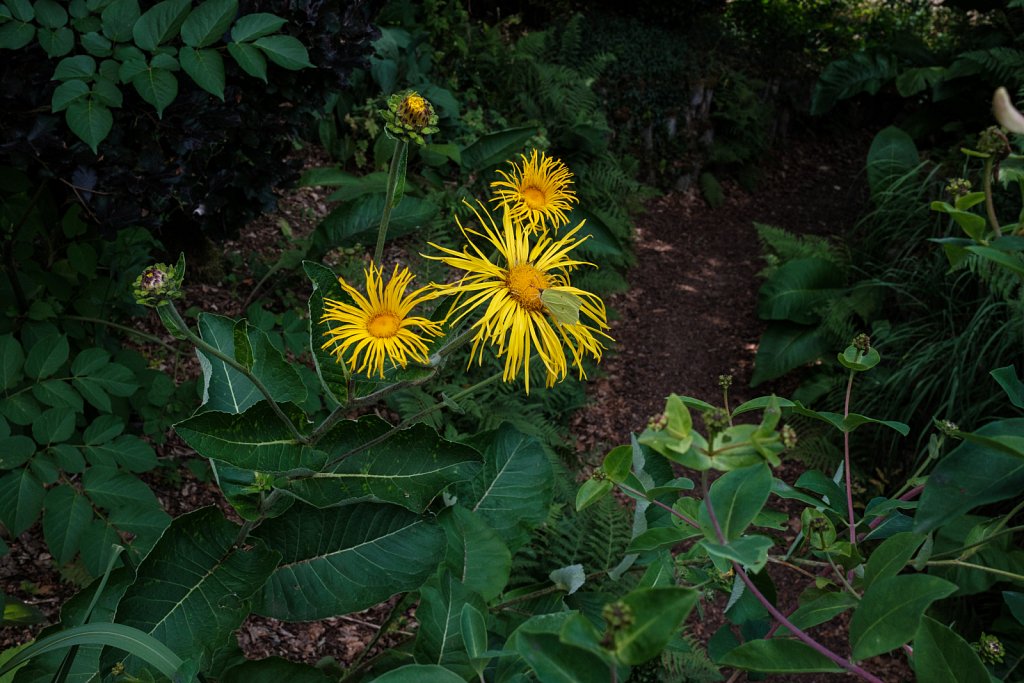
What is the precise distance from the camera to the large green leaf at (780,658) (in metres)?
0.78

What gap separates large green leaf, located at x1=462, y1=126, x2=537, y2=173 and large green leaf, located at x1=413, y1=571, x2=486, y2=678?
1875 millimetres

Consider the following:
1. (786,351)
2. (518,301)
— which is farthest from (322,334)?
(786,351)

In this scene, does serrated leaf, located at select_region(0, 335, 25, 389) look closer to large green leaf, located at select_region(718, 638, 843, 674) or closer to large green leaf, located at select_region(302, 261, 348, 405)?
large green leaf, located at select_region(302, 261, 348, 405)

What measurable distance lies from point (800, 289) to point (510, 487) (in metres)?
3.77

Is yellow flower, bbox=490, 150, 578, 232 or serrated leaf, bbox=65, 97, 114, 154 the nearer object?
yellow flower, bbox=490, 150, 578, 232

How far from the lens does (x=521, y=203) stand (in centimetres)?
121

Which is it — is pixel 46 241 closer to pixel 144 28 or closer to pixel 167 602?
pixel 144 28

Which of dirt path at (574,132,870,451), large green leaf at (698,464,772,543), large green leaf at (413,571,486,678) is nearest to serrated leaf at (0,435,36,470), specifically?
large green leaf at (413,571,486,678)

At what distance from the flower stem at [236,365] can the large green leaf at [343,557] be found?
0.73 feet

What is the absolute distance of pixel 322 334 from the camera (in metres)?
1.08

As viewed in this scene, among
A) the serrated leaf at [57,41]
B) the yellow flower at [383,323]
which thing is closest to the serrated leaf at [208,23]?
the serrated leaf at [57,41]

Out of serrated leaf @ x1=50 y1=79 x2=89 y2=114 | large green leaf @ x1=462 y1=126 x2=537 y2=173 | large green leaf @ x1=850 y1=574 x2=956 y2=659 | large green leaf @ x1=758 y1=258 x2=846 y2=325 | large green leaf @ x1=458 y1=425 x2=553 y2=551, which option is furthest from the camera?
large green leaf @ x1=758 y1=258 x2=846 y2=325

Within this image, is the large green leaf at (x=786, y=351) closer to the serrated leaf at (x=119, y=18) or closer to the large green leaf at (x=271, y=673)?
the serrated leaf at (x=119, y=18)

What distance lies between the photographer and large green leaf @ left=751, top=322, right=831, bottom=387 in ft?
14.7
